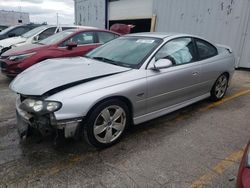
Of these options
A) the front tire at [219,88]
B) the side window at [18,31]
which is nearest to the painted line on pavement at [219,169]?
the front tire at [219,88]

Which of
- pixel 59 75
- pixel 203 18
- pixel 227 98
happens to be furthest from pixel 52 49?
pixel 203 18

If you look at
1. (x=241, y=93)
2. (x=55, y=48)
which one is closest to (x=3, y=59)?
(x=55, y=48)

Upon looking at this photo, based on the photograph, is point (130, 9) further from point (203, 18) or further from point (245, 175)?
point (245, 175)

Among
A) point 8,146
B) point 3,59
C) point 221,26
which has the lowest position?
point 8,146

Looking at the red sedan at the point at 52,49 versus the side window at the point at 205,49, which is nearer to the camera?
the side window at the point at 205,49

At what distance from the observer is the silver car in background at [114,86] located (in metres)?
2.63

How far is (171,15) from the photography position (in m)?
9.85

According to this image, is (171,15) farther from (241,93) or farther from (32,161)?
(32,161)

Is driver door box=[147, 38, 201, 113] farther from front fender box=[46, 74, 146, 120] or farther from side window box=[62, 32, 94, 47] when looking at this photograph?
side window box=[62, 32, 94, 47]

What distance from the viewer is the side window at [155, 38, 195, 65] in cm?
356

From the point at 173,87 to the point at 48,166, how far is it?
2.09 metres

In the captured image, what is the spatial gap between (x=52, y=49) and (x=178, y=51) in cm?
349

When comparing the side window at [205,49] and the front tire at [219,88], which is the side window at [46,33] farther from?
the front tire at [219,88]

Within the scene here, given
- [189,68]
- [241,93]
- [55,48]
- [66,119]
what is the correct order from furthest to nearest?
[55,48]
[241,93]
[189,68]
[66,119]
